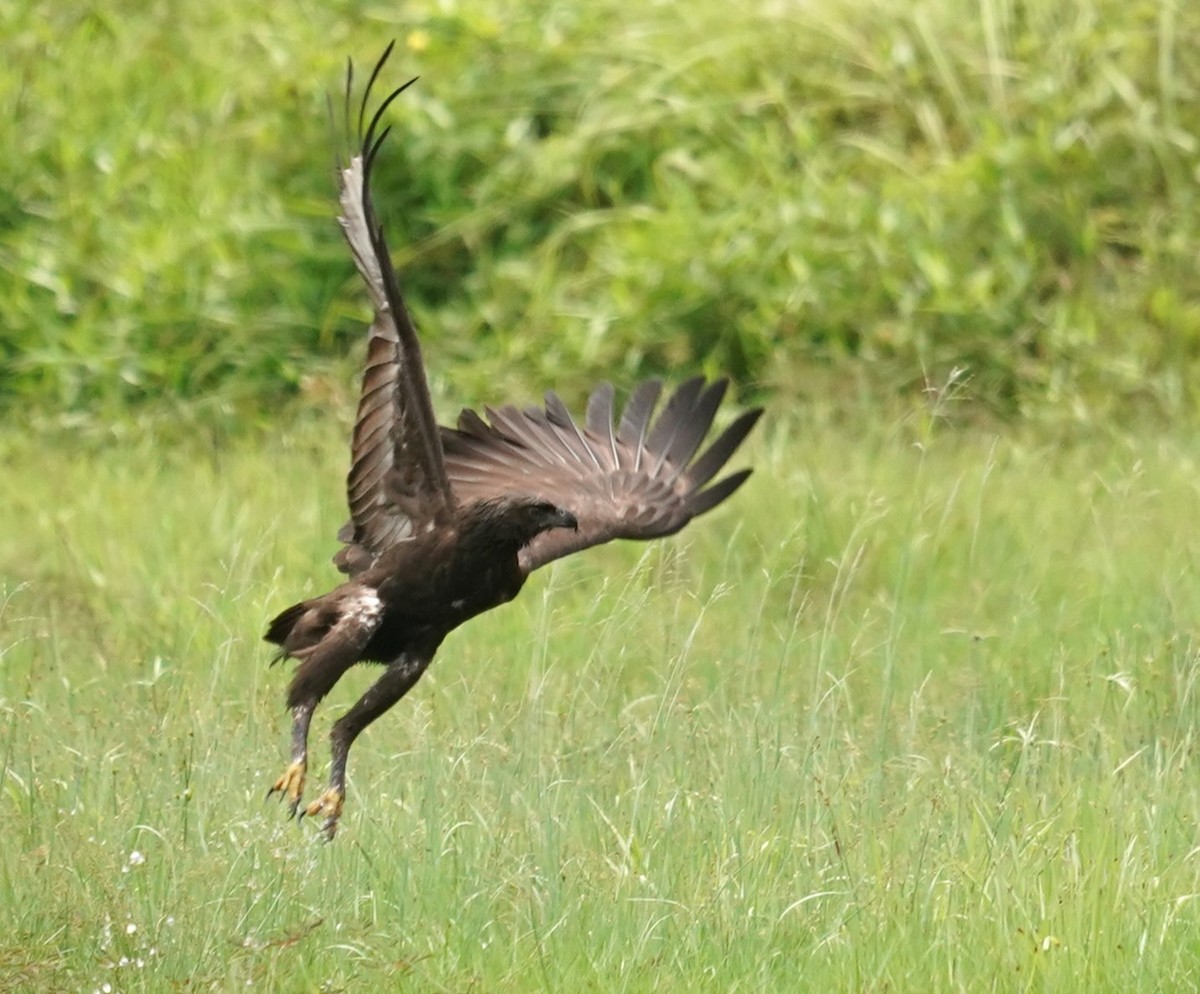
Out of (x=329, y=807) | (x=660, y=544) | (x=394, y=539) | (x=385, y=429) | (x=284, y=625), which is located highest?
(x=385, y=429)

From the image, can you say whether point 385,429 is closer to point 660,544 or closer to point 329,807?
point 329,807

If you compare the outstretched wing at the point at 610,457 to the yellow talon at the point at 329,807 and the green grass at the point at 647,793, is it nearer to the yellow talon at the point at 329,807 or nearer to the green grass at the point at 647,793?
the green grass at the point at 647,793

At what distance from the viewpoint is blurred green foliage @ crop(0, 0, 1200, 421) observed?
9.29 metres

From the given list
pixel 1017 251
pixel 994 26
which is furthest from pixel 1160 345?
pixel 994 26

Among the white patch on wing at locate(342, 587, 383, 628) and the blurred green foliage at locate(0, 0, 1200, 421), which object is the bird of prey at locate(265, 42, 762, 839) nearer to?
the white patch on wing at locate(342, 587, 383, 628)

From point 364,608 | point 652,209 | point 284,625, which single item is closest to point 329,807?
point 364,608

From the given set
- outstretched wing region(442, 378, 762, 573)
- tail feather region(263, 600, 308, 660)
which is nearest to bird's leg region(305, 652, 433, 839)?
tail feather region(263, 600, 308, 660)

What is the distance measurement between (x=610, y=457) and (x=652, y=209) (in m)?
3.30

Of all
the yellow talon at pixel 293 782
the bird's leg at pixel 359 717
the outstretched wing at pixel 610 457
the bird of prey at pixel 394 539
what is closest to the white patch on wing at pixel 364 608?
the bird of prey at pixel 394 539

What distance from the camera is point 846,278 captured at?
30.7 ft

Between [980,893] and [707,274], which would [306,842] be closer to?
[980,893]

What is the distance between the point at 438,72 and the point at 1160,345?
10.1ft

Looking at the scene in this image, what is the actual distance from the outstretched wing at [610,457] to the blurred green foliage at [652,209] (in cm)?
238

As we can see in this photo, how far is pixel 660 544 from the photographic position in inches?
263
